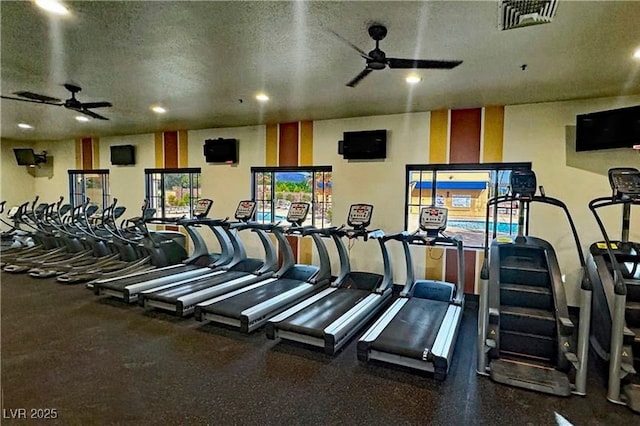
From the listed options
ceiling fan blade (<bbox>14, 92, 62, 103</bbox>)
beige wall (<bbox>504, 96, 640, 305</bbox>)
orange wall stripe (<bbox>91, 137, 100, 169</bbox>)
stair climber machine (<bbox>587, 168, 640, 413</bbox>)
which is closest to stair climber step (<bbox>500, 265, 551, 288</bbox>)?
stair climber machine (<bbox>587, 168, 640, 413</bbox>)

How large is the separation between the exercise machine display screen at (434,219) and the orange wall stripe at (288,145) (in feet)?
9.47

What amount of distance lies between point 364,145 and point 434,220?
1.97 meters

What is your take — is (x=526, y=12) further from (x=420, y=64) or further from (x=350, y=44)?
(x=350, y=44)

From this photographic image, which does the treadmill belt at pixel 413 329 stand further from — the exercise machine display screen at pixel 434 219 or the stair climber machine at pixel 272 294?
the stair climber machine at pixel 272 294

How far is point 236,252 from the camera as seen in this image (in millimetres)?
6465

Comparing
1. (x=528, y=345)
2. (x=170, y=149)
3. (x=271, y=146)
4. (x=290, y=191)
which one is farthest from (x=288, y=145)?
(x=528, y=345)

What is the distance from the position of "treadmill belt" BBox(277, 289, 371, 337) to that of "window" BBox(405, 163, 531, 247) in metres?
1.72

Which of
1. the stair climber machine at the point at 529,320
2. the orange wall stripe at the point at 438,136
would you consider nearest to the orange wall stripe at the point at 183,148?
the orange wall stripe at the point at 438,136

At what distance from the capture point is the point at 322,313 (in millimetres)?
4117

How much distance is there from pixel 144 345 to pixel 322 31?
348cm

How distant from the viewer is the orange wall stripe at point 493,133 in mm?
5219

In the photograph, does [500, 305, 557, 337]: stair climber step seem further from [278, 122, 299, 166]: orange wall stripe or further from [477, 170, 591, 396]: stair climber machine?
[278, 122, 299, 166]: orange wall stripe

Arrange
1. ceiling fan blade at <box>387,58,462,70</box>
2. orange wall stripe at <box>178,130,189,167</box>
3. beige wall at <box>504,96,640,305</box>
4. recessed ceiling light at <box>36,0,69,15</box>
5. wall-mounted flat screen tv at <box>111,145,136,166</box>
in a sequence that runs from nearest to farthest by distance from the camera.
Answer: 1. recessed ceiling light at <box>36,0,69,15</box>
2. ceiling fan blade at <box>387,58,462,70</box>
3. beige wall at <box>504,96,640,305</box>
4. orange wall stripe at <box>178,130,189,167</box>
5. wall-mounted flat screen tv at <box>111,145,136,166</box>

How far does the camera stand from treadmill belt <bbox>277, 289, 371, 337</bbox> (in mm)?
3652
